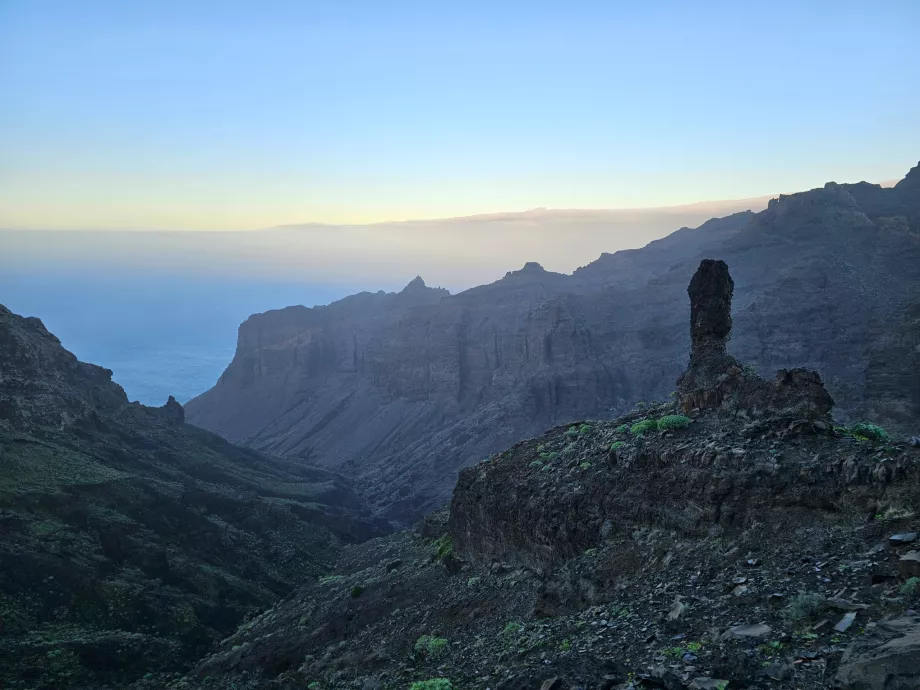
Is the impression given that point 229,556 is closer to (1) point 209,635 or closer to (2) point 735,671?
(1) point 209,635

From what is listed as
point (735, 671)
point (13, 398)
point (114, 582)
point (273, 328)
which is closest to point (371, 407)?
point (273, 328)

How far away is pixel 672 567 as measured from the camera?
1973cm

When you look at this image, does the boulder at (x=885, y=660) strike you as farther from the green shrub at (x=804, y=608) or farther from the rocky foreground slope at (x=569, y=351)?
the rocky foreground slope at (x=569, y=351)

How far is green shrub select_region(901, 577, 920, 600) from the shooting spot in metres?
12.6

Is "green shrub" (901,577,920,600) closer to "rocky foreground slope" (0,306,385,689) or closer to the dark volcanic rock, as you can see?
the dark volcanic rock

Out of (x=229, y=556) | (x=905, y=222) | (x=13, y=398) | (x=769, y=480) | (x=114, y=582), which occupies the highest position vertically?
(x=905, y=222)

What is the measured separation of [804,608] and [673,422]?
40.8 ft

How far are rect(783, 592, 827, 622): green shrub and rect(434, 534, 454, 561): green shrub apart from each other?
2355 cm

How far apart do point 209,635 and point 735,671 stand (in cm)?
3982

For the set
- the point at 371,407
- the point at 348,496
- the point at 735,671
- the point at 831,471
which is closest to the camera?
the point at 735,671

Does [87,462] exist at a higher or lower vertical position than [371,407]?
higher

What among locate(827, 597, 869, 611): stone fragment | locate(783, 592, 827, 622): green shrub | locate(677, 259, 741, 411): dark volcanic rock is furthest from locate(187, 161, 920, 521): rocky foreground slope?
locate(827, 597, 869, 611): stone fragment

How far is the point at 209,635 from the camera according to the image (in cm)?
4438

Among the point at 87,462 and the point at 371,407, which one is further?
the point at 371,407
